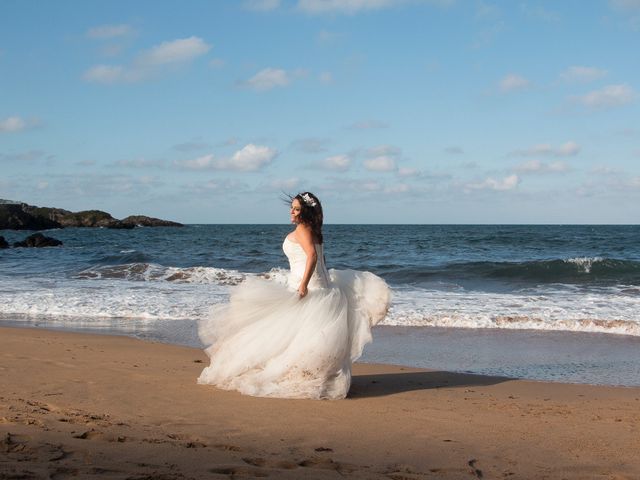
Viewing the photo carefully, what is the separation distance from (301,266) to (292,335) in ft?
2.27

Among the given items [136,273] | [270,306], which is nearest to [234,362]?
[270,306]

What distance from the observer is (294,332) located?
674cm

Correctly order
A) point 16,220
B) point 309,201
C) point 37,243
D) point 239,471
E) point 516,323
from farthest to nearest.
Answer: point 16,220 → point 37,243 → point 516,323 → point 309,201 → point 239,471

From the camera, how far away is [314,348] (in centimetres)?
659

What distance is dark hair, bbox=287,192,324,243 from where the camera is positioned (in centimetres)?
679

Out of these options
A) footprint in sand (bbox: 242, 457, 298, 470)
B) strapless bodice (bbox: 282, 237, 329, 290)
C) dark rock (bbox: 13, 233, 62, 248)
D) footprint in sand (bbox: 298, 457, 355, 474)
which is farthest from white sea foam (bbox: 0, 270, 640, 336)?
dark rock (bbox: 13, 233, 62, 248)

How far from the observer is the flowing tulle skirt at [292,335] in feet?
21.6

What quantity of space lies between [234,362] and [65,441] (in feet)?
8.24

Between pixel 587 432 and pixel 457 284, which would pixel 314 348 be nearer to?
pixel 587 432

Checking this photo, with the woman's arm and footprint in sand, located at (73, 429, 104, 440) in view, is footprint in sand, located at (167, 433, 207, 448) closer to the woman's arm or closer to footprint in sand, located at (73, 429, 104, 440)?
footprint in sand, located at (73, 429, 104, 440)

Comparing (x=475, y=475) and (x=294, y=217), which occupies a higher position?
(x=294, y=217)

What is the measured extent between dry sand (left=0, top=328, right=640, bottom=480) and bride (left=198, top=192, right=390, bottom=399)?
242 mm

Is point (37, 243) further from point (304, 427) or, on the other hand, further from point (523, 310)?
point (304, 427)

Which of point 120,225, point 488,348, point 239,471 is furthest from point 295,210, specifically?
point 120,225
